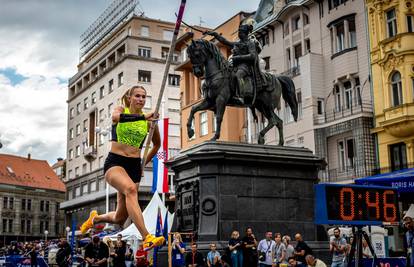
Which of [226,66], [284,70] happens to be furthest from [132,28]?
[226,66]

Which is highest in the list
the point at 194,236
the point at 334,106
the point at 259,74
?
the point at 334,106

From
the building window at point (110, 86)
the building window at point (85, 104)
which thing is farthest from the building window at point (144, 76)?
the building window at point (85, 104)

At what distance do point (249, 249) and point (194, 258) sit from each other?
61.1 inches

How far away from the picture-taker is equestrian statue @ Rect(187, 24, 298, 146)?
19312mm

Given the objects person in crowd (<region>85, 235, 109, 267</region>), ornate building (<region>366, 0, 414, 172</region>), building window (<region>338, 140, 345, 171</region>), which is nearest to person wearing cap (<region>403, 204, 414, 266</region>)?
person in crowd (<region>85, 235, 109, 267</region>)

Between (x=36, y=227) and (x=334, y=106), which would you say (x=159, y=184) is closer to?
(x=334, y=106)

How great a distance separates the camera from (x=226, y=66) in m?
19.7

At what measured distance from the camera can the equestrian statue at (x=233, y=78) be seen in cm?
1931

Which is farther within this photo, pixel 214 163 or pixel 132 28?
pixel 132 28

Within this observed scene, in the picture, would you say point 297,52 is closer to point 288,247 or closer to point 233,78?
point 233,78

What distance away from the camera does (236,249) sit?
53.5 feet

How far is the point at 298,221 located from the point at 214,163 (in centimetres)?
328

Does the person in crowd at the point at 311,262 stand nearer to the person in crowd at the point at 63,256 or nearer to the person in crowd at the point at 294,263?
the person in crowd at the point at 294,263

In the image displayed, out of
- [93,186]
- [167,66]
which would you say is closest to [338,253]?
[167,66]
